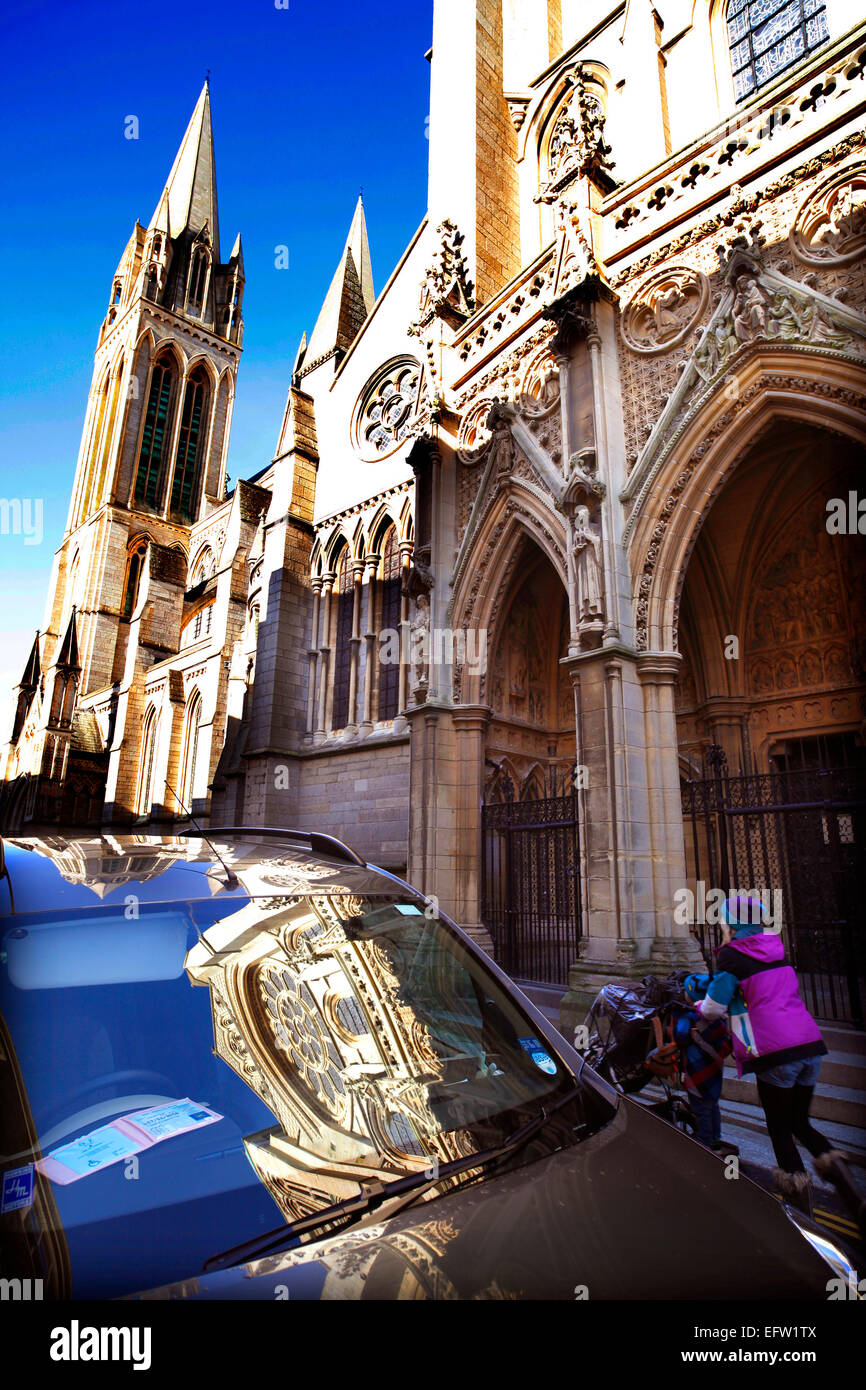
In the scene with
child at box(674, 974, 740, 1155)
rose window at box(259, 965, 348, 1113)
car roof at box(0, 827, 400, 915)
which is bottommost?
child at box(674, 974, 740, 1155)

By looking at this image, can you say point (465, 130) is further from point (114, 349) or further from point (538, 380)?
point (114, 349)

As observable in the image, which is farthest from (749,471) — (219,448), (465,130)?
(219,448)

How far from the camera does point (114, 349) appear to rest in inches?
1716

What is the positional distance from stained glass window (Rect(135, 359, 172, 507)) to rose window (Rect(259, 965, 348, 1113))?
43.6m

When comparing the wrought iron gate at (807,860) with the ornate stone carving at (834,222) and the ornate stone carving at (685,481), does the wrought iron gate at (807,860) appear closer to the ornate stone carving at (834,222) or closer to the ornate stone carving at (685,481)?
the ornate stone carving at (685,481)

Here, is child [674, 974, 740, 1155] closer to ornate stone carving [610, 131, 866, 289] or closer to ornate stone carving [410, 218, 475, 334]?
ornate stone carving [610, 131, 866, 289]

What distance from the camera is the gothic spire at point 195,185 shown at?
151 ft

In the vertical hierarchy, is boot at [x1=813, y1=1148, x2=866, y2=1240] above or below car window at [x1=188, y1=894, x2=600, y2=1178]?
below

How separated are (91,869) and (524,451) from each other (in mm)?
8578

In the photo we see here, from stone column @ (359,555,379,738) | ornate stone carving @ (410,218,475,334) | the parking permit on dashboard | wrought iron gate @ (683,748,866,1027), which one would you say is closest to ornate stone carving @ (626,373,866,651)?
wrought iron gate @ (683,748,866,1027)

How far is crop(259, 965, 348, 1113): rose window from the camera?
5.66 feet

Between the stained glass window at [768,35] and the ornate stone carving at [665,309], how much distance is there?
5667 mm

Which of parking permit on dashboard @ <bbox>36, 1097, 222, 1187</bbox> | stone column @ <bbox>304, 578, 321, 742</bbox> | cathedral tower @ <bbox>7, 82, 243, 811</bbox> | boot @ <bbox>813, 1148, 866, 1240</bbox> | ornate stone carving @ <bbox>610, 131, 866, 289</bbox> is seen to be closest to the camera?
parking permit on dashboard @ <bbox>36, 1097, 222, 1187</bbox>

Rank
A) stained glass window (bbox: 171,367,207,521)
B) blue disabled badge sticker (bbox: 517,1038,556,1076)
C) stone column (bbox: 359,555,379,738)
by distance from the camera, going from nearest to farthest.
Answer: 1. blue disabled badge sticker (bbox: 517,1038,556,1076)
2. stone column (bbox: 359,555,379,738)
3. stained glass window (bbox: 171,367,207,521)
